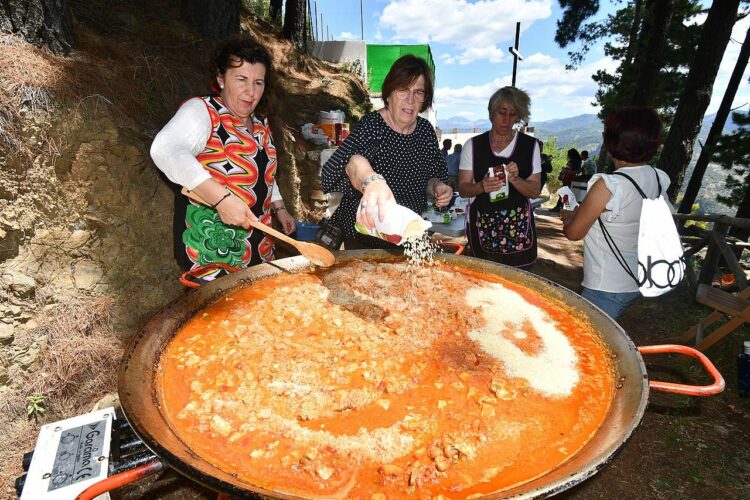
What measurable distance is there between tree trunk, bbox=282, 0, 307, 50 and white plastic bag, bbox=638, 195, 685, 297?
34.0 feet

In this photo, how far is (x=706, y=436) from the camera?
3.40 m

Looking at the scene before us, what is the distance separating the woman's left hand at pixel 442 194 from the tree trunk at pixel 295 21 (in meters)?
9.48

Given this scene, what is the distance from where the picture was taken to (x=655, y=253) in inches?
89.2

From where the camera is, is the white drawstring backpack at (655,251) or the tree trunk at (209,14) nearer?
the white drawstring backpack at (655,251)

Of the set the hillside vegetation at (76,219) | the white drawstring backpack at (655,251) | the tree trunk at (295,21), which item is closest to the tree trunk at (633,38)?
the tree trunk at (295,21)

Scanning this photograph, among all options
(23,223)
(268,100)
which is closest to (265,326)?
(268,100)

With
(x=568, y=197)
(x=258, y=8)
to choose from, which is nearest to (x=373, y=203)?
(x=568, y=197)

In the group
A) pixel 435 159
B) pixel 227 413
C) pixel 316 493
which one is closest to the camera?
pixel 316 493

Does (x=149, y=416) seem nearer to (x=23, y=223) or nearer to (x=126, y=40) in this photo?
(x=23, y=223)

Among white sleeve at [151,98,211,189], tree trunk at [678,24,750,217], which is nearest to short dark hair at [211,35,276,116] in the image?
white sleeve at [151,98,211,189]

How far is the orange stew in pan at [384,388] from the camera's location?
1.20 meters

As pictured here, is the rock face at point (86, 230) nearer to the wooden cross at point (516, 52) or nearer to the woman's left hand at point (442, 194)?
the woman's left hand at point (442, 194)

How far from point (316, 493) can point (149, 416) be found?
1.93 feet

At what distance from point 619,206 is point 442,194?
42.4 inches
